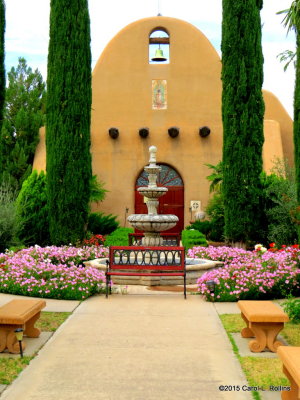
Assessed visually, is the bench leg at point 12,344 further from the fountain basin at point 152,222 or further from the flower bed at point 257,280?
the fountain basin at point 152,222

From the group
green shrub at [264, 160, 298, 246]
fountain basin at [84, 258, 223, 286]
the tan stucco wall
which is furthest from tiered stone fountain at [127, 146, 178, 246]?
the tan stucco wall

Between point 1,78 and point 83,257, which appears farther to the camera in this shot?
point 83,257

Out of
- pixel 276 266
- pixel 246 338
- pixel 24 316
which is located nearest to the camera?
pixel 24 316

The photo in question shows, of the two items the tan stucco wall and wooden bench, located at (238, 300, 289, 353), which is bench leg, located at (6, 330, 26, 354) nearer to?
wooden bench, located at (238, 300, 289, 353)

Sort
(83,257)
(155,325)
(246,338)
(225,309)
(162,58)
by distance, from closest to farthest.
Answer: (246,338) < (155,325) < (225,309) < (83,257) < (162,58)

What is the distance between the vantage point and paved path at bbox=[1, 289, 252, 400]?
4504 millimetres

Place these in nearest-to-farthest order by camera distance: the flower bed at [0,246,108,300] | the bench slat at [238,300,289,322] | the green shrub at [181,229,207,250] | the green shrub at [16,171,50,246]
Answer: the bench slat at [238,300,289,322] < the flower bed at [0,246,108,300] < the green shrub at [181,229,207,250] < the green shrub at [16,171,50,246]

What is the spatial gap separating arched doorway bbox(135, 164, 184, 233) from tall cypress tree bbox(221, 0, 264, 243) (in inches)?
219

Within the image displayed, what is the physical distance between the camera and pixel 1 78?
28.4 ft

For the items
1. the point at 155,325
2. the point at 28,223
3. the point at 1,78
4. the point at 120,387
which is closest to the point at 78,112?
the point at 28,223

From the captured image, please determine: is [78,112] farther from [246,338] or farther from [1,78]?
[246,338]

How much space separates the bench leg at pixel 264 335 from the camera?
18.9 ft

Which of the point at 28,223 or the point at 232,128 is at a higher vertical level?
the point at 232,128

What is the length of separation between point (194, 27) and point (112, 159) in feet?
21.4
